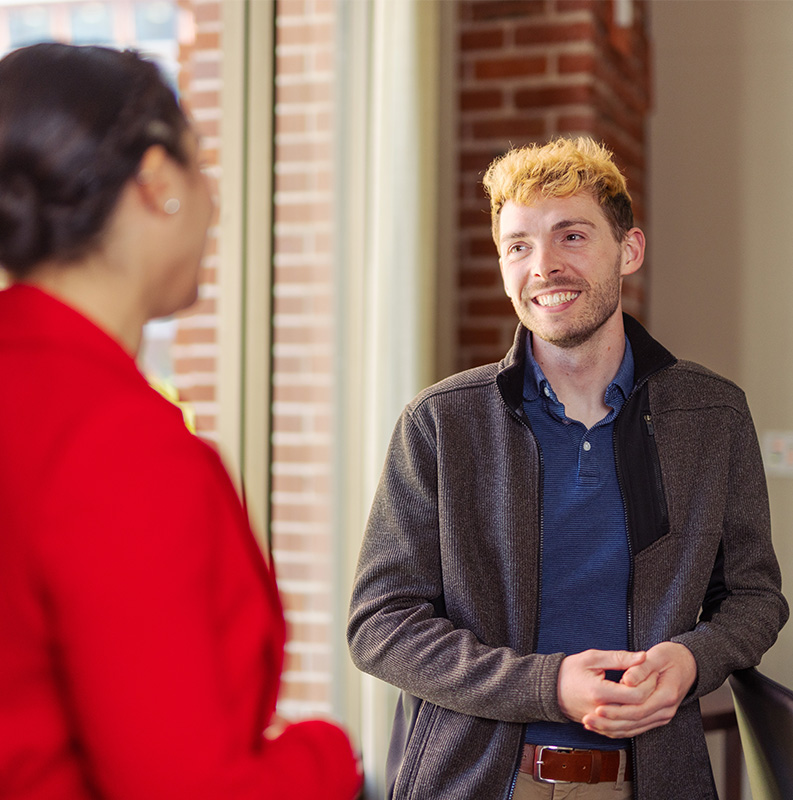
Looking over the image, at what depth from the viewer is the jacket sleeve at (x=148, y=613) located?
1.93 ft

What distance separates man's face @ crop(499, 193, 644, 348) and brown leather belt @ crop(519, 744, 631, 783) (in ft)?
2.03

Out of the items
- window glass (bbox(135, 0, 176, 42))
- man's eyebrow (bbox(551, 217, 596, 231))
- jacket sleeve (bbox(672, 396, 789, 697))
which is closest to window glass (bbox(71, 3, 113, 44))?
window glass (bbox(135, 0, 176, 42))

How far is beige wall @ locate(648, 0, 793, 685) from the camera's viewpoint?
9.71 ft

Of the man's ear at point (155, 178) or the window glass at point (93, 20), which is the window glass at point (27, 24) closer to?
the window glass at point (93, 20)

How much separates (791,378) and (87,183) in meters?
2.71

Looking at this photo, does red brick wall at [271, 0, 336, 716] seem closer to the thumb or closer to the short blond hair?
the short blond hair

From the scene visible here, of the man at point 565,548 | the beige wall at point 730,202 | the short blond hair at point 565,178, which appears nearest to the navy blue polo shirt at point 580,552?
the man at point 565,548

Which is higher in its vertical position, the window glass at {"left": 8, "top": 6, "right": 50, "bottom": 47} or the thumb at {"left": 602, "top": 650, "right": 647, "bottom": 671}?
the window glass at {"left": 8, "top": 6, "right": 50, "bottom": 47}

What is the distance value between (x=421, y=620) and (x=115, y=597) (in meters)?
0.85

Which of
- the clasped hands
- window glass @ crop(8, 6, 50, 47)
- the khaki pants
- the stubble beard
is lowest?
the khaki pants

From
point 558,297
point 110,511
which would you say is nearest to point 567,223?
point 558,297

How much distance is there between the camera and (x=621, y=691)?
4.12 ft

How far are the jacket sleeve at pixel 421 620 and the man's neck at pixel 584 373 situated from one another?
0.78 feet

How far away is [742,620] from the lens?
4.70ft
